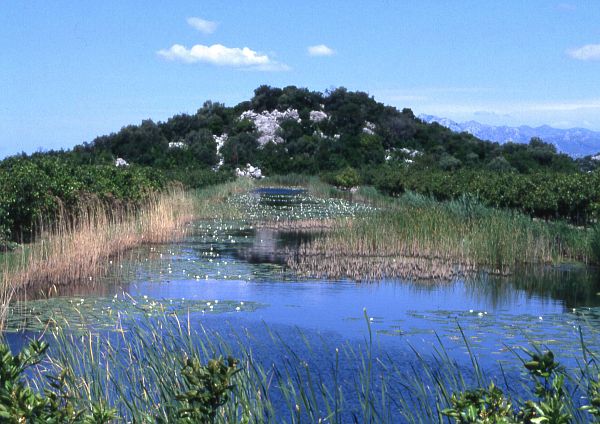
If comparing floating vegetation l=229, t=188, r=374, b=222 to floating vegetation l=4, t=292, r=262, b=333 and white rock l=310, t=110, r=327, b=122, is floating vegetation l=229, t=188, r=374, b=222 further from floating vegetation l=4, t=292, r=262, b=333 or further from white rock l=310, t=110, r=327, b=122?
white rock l=310, t=110, r=327, b=122

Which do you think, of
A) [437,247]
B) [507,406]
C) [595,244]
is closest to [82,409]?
[507,406]

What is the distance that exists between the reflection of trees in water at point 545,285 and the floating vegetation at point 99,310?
435 centimetres

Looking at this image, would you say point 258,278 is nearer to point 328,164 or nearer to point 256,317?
point 256,317

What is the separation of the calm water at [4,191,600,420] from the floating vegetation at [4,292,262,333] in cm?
10

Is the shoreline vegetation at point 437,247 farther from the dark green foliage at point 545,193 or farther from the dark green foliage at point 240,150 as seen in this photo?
the dark green foliage at point 240,150

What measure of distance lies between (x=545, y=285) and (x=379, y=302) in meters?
3.91

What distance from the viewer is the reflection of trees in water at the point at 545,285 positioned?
44.2ft

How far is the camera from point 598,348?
906 cm

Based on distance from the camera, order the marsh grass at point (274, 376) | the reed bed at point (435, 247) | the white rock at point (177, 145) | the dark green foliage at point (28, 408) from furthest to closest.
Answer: the white rock at point (177, 145), the reed bed at point (435, 247), the marsh grass at point (274, 376), the dark green foliage at point (28, 408)

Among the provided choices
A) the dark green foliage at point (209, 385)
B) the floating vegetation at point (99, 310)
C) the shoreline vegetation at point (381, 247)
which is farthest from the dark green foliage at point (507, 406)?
the shoreline vegetation at point (381, 247)

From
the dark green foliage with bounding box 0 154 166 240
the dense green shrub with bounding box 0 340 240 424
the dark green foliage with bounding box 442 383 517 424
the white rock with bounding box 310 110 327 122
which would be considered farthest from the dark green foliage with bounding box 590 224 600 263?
the white rock with bounding box 310 110 327 122

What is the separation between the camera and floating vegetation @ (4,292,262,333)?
10195mm

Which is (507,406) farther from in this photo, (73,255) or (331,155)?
(331,155)

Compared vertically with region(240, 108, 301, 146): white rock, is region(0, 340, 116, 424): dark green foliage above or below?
below
